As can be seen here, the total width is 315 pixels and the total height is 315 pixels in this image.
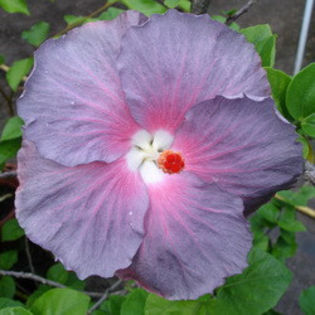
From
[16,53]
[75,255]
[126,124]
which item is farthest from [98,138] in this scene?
[16,53]

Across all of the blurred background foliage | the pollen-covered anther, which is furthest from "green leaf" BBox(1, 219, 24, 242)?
the pollen-covered anther

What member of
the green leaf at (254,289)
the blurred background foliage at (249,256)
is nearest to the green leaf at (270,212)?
the blurred background foliage at (249,256)

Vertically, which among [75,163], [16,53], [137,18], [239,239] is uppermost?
[137,18]

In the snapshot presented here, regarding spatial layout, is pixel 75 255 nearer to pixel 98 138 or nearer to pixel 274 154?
pixel 98 138

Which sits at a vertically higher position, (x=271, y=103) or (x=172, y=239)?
(x=271, y=103)

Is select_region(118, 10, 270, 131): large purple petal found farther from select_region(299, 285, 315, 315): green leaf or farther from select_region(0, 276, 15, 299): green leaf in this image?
select_region(0, 276, 15, 299): green leaf

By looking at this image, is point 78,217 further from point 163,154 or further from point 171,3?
point 171,3

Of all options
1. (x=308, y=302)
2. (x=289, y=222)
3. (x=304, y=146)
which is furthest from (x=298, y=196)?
(x=304, y=146)
